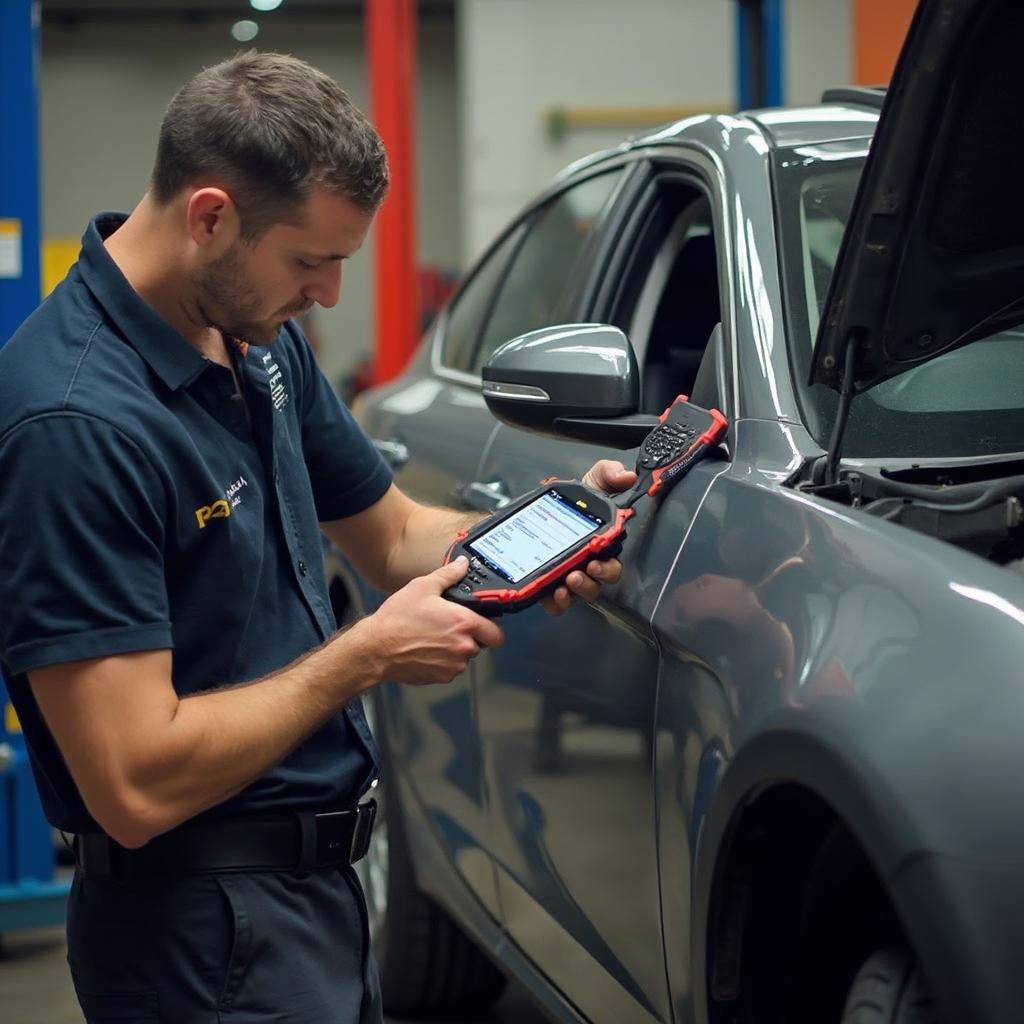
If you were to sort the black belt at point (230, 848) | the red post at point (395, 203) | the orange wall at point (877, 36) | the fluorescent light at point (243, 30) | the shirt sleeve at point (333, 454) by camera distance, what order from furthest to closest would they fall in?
the fluorescent light at point (243, 30)
the orange wall at point (877, 36)
the red post at point (395, 203)
the shirt sleeve at point (333, 454)
the black belt at point (230, 848)

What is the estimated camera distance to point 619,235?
2.85 meters

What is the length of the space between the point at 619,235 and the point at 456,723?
0.83 meters

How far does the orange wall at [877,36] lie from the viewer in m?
11.2

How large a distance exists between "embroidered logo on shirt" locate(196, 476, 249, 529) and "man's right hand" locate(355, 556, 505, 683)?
196 millimetres

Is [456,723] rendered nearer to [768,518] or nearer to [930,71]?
[768,518]

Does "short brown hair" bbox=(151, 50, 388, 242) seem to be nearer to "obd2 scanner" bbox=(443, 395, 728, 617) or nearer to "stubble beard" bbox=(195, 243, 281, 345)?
"stubble beard" bbox=(195, 243, 281, 345)

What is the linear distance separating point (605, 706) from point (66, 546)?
28.3 inches

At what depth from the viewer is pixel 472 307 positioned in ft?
12.2

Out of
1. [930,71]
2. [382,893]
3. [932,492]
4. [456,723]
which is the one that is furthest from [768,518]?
[382,893]

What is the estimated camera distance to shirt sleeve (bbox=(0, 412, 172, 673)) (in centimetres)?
175

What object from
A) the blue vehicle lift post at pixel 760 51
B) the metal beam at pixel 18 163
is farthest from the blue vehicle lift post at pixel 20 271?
the blue vehicle lift post at pixel 760 51

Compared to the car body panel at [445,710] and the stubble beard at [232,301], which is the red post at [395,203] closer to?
the car body panel at [445,710]

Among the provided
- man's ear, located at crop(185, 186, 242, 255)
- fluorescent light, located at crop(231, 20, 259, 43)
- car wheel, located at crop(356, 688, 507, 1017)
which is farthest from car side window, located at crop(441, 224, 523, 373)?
fluorescent light, located at crop(231, 20, 259, 43)

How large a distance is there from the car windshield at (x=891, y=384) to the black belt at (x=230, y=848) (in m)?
0.75
